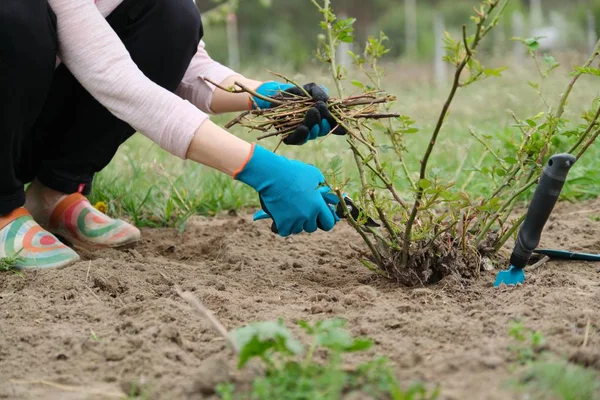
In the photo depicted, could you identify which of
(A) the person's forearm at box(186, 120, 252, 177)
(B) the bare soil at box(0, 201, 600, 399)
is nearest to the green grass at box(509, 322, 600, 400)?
(B) the bare soil at box(0, 201, 600, 399)

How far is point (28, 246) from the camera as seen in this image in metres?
2.21

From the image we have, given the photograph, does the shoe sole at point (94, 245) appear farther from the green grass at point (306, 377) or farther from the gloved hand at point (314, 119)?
the green grass at point (306, 377)

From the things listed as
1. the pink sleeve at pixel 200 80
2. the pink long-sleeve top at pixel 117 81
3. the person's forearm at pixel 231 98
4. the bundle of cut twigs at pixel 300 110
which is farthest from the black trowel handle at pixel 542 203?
the pink sleeve at pixel 200 80

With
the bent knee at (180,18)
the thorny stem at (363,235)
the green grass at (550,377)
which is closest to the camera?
the green grass at (550,377)

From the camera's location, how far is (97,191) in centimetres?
298

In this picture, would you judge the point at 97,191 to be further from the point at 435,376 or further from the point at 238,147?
the point at 435,376

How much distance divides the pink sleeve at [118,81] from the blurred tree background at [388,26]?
975 cm

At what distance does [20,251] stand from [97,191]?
0.82 meters

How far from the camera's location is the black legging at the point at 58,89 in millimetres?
2035

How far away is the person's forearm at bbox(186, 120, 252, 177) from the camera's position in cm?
187

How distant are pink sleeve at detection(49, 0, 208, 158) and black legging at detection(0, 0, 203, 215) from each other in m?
0.07

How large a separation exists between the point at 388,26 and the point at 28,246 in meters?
18.9

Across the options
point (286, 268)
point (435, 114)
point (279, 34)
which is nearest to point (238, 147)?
point (286, 268)

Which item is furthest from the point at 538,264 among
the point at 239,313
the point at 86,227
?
the point at 86,227
